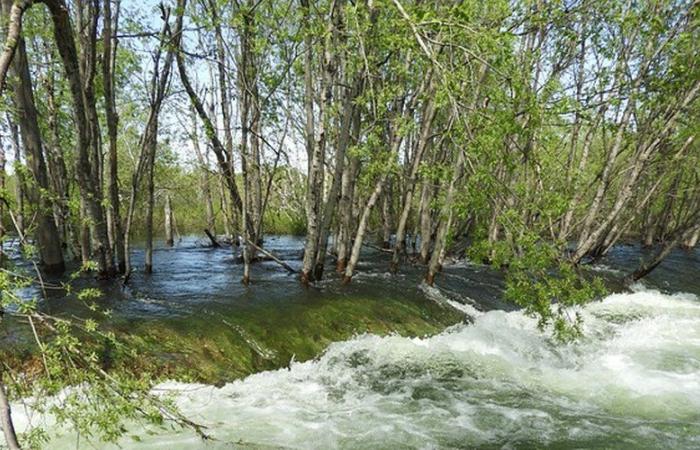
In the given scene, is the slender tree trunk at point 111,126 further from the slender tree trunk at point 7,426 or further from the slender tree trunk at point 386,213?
the slender tree trunk at point 386,213

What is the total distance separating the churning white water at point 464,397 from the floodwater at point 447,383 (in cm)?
3

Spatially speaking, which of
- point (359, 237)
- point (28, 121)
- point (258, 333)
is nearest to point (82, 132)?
point (28, 121)

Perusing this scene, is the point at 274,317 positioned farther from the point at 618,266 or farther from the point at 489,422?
the point at 618,266

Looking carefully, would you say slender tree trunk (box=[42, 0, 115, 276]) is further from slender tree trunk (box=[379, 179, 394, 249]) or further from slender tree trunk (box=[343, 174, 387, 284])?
slender tree trunk (box=[379, 179, 394, 249])

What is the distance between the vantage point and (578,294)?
6234 mm

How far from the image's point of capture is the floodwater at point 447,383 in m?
5.80

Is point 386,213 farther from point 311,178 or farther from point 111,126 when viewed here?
point 111,126

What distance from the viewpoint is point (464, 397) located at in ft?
23.4

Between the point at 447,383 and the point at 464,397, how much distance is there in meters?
0.61

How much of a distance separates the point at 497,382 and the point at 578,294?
8.17 feet

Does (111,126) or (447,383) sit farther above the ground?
(111,126)

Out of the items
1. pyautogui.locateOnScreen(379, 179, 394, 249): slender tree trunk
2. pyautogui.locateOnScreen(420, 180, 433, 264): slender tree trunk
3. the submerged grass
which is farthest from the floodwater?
pyautogui.locateOnScreen(379, 179, 394, 249): slender tree trunk

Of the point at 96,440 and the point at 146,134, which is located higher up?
the point at 146,134

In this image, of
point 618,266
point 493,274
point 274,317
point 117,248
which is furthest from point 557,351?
point 618,266
